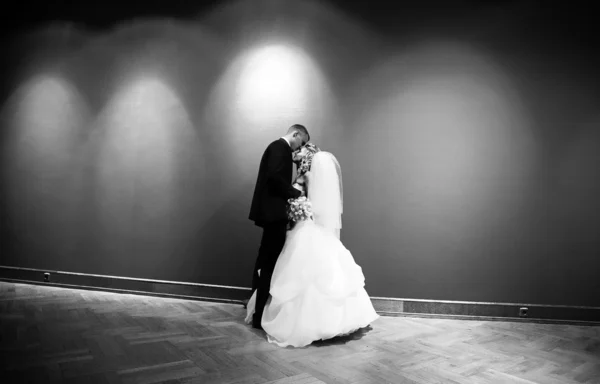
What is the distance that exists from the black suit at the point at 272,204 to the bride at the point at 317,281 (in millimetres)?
93

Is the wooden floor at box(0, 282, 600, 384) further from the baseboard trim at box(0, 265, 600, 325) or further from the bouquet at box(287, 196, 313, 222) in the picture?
the bouquet at box(287, 196, 313, 222)

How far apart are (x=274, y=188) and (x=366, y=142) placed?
1.26 m

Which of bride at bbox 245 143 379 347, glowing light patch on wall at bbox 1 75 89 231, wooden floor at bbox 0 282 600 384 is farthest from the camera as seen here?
glowing light patch on wall at bbox 1 75 89 231

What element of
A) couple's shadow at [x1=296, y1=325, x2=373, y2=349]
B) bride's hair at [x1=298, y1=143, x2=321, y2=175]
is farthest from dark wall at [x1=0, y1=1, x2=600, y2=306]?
couple's shadow at [x1=296, y1=325, x2=373, y2=349]

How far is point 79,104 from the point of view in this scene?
4734 mm

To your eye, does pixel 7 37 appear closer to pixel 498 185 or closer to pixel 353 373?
pixel 353 373

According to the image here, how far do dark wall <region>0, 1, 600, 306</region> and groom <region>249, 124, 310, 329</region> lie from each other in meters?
0.88

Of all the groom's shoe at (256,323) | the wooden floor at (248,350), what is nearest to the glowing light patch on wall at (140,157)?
the wooden floor at (248,350)

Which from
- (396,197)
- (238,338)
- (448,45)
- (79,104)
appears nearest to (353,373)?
(238,338)

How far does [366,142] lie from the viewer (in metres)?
3.90

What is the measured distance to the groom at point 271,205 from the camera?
10.3 ft

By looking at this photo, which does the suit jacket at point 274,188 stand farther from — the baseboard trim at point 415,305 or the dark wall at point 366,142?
the baseboard trim at point 415,305

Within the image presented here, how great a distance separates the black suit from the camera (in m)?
3.13

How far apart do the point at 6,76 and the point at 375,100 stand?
4830 mm
